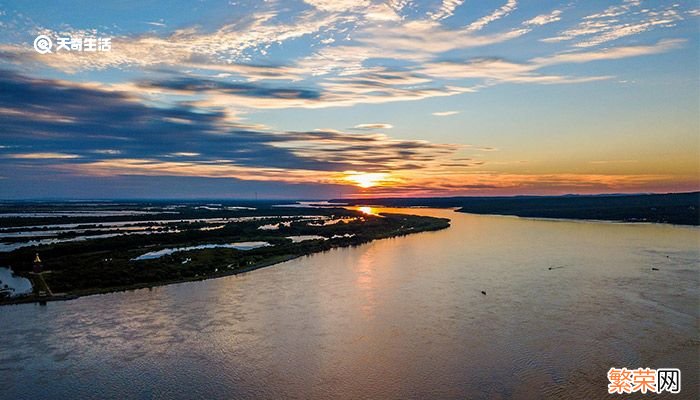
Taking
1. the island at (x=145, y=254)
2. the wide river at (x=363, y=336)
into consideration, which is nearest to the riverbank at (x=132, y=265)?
the island at (x=145, y=254)

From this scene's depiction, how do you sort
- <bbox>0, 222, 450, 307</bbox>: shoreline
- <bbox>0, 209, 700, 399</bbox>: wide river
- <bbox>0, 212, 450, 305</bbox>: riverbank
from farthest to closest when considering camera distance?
<bbox>0, 212, 450, 305</bbox>: riverbank
<bbox>0, 222, 450, 307</bbox>: shoreline
<bbox>0, 209, 700, 399</bbox>: wide river

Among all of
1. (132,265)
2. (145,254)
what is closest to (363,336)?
(132,265)

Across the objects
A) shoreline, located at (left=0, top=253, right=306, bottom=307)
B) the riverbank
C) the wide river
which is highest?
the riverbank

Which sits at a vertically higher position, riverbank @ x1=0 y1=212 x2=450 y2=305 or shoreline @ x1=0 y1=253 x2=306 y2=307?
riverbank @ x1=0 y1=212 x2=450 y2=305

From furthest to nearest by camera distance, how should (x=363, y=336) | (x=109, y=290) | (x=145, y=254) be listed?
1. (x=145, y=254)
2. (x=109, y=290)
3. (x=363, y=336)

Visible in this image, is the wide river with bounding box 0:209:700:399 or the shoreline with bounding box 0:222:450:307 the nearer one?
the wide river with bounding box 0:209:700:399

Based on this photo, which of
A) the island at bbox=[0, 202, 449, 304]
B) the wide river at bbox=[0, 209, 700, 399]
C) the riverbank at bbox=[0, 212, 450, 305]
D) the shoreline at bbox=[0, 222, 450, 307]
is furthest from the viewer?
the island at bbox=[0, 202, 449, 304]

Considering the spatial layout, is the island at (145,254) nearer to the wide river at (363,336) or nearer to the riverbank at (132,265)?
the riverbank at (132,265)

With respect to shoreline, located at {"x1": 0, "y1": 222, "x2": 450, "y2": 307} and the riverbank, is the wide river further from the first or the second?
the riverbank

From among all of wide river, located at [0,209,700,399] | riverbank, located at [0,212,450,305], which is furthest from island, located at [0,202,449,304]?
wide river, located at [0,209,700,399]

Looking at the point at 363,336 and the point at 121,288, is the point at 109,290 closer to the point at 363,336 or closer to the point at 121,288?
the point at 121,288
